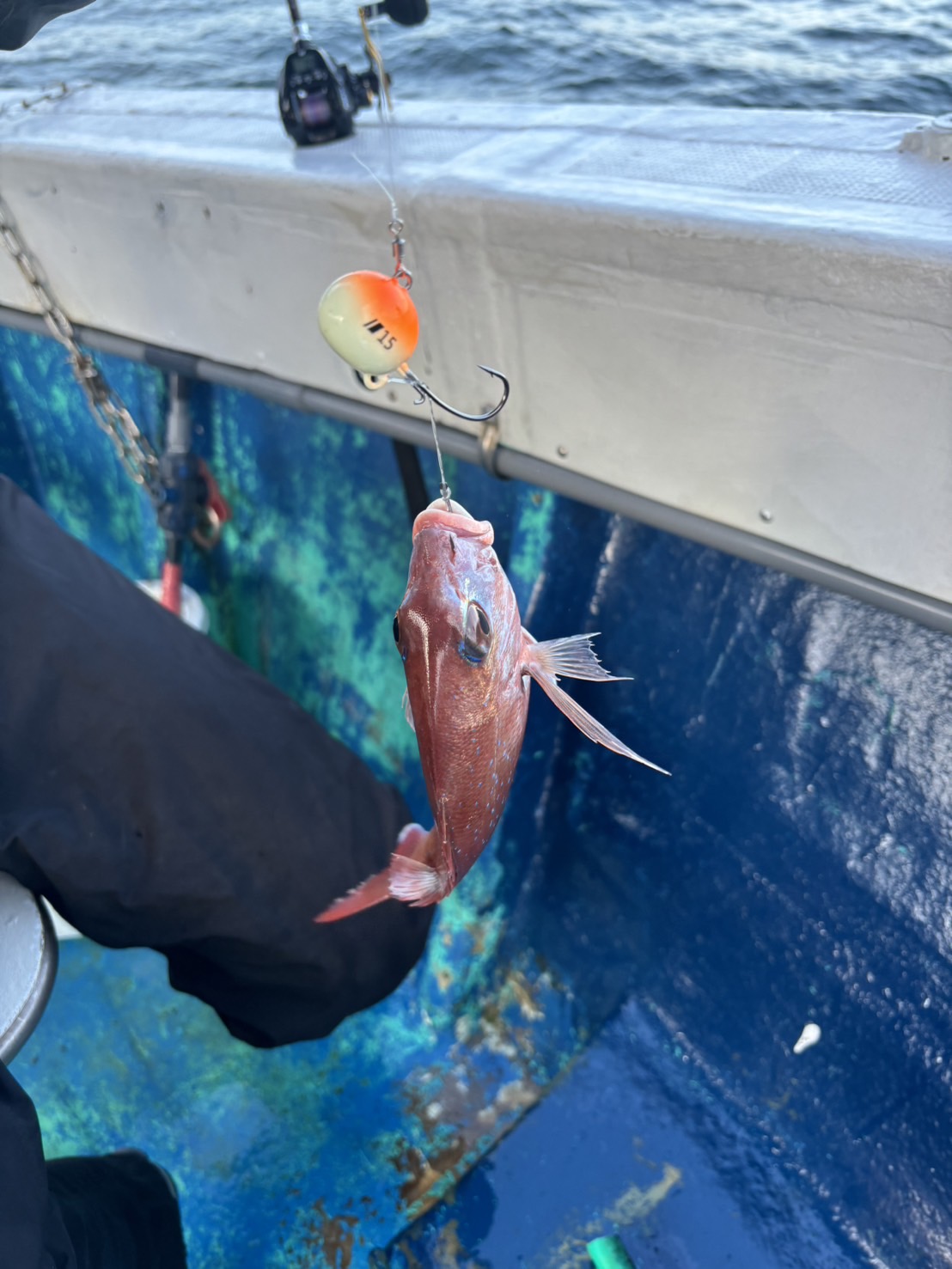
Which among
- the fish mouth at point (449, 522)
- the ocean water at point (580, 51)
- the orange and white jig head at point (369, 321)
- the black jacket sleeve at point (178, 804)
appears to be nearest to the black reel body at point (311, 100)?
the black jacket sleeve at point (178, 804)

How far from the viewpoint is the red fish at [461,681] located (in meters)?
1.24

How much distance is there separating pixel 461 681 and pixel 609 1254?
A: 1.67 metres

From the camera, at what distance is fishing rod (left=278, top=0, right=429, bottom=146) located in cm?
210

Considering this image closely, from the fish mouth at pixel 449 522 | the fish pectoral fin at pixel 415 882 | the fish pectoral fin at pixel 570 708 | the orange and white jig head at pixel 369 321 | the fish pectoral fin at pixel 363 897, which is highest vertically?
the orange and white jig head at pixel 369 321

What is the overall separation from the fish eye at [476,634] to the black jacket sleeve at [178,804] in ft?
2.53

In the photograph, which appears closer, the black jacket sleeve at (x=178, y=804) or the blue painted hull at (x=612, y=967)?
the black jacket sleeve at (x=178, y=804)

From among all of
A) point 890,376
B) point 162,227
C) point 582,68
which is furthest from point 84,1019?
point 582,68

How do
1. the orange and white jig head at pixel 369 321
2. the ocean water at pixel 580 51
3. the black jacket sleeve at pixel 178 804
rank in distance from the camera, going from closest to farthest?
the orange and white jig head at pixel 369 321, the black jacket sleeve at pixel 178 804, the ocean water at pixel 580 51

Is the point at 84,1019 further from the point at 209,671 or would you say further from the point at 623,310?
the point at 623,310

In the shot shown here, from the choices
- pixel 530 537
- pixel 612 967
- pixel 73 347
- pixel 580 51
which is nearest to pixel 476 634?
pixel 530 537

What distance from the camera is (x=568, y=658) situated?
4.26 ft

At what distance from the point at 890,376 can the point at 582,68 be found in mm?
6533

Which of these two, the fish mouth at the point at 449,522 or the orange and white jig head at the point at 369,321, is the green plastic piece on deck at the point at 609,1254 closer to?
the fish mouth at the point at 449,522

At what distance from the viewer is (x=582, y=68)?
21.9 feet
